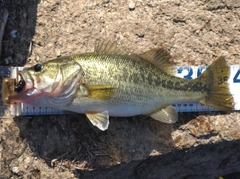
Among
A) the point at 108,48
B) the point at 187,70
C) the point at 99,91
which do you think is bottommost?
the point at 99,91

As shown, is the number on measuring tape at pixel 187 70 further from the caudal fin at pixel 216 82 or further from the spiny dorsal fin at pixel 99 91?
the spiny dorsal fin at pixel 99 91

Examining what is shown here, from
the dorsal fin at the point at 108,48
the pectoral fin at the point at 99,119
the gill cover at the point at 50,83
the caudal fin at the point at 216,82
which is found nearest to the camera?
the gill cover at the point at 50,83

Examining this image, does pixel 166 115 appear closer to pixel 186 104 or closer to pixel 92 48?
pixel 186 104

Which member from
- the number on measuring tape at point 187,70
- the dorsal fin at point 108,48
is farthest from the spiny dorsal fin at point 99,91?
the number on measuring tape at point 187,70

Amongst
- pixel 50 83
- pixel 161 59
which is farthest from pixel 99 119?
pixel 161 59

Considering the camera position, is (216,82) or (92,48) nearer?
(216,82)
